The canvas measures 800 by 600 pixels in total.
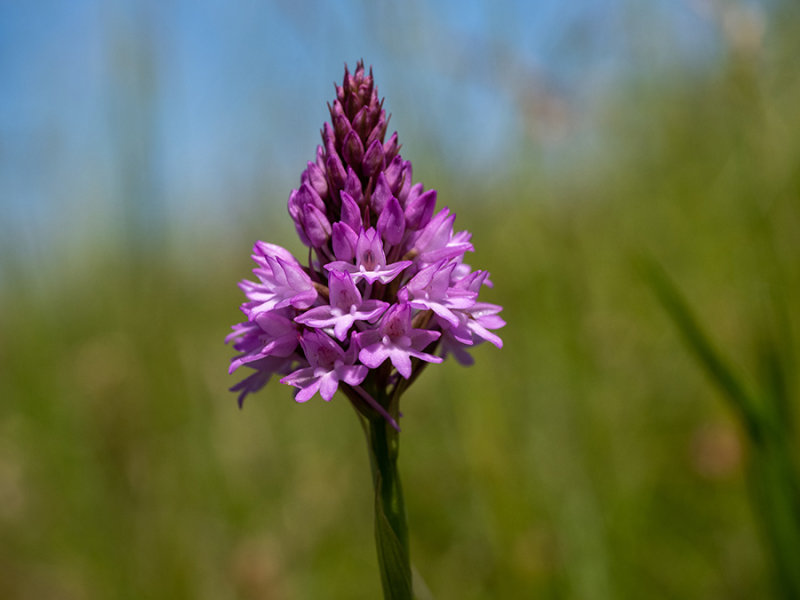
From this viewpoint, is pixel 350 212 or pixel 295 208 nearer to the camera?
pixel 350 212

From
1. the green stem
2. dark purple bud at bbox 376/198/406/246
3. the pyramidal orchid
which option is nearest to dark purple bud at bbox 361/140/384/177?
the pyramidal orchid

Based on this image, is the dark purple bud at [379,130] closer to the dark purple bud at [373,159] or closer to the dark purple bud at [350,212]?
the dark purple bud at [373,159]

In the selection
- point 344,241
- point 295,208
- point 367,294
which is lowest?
point 367,294

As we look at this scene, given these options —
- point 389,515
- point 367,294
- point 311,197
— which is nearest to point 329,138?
point 311,197

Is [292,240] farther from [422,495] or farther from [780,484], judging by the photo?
[780,484]

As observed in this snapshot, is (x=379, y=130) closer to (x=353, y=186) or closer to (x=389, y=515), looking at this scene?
(x=353, y=186)

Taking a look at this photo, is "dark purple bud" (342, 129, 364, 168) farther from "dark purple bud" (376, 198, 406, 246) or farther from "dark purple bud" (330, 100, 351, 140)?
"dark purple bud" (376, 198, 406, 246)

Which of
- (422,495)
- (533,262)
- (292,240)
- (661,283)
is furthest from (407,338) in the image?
(292,240)

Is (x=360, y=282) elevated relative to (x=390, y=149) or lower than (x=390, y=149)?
lower
